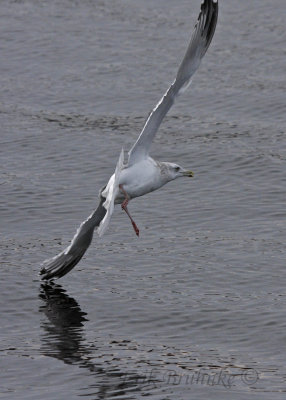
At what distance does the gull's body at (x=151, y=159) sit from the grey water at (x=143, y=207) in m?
2.11

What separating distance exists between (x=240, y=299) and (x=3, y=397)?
17.8 ft

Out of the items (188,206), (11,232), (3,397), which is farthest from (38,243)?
(3,397)

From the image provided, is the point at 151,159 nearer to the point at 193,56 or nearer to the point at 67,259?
the point at 193,56

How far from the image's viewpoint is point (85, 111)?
32.7m

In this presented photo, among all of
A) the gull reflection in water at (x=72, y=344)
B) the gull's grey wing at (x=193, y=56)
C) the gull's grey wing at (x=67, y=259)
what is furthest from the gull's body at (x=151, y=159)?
the gull reflection in water at (x=72, y=344)

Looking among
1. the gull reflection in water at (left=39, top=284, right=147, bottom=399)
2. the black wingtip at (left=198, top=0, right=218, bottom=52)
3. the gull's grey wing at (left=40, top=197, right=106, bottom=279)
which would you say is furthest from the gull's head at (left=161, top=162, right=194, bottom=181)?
the gull reflection in water at (left=39, top=284, right=147, bottom=399)

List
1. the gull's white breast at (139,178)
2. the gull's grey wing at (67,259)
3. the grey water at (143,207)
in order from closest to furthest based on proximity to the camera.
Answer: the gull's white breast at (139,178) < the grey water at (143,207) < the gull's grey wing at (67,259)

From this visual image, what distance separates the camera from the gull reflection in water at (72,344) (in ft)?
58.2

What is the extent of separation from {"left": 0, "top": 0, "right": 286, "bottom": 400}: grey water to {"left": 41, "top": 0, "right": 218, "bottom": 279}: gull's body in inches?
83.1

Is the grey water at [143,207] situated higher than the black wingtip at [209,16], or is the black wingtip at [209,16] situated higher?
the black wingtip at [209,16]

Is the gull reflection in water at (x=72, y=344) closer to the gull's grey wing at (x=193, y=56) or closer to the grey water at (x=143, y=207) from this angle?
the grey water at (x=143, y=207)

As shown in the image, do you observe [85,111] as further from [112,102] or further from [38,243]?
[38,243]

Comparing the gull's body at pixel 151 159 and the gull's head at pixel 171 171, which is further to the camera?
the gull's head at pixel 171 171

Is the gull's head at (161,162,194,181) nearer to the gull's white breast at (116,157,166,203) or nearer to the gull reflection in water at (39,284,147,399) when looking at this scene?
the gull's white breast at (116,157,166,203)
